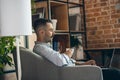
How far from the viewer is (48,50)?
2.38 meters

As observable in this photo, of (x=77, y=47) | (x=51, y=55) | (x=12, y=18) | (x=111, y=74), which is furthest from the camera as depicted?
(x=77, y=47)

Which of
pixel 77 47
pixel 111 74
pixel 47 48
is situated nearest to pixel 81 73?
pixel 47 48

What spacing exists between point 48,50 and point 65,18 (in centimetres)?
154

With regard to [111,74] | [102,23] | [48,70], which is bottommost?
[111,74]

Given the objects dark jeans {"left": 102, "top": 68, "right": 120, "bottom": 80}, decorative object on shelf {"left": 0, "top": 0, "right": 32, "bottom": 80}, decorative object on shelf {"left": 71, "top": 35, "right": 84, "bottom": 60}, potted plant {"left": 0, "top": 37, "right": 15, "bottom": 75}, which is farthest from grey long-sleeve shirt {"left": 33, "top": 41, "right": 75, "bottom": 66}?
decorative object on shelf {"left": 71, "top": 35, "right": 84, "bottom": 60}

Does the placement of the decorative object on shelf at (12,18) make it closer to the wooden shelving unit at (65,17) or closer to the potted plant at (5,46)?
the potted plant at (5,46)

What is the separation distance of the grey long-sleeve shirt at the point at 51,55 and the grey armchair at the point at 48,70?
0.04 metres

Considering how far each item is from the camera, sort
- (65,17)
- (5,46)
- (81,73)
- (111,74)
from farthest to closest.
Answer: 1. (65,17)
2. (111,74)
3. (5,46)
4. (81,73)

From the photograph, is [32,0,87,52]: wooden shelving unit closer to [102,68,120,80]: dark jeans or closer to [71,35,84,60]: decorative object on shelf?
[71,35,84,60]: decorative object on shelf

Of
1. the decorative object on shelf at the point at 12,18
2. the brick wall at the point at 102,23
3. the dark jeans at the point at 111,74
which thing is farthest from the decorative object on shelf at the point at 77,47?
the decorative object on shelf at the point at 12,18

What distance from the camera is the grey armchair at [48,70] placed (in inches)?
86.1

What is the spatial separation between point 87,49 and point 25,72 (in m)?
1.88

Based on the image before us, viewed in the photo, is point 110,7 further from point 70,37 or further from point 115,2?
point 70,37

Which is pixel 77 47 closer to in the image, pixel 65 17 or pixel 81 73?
pixel 65 17
